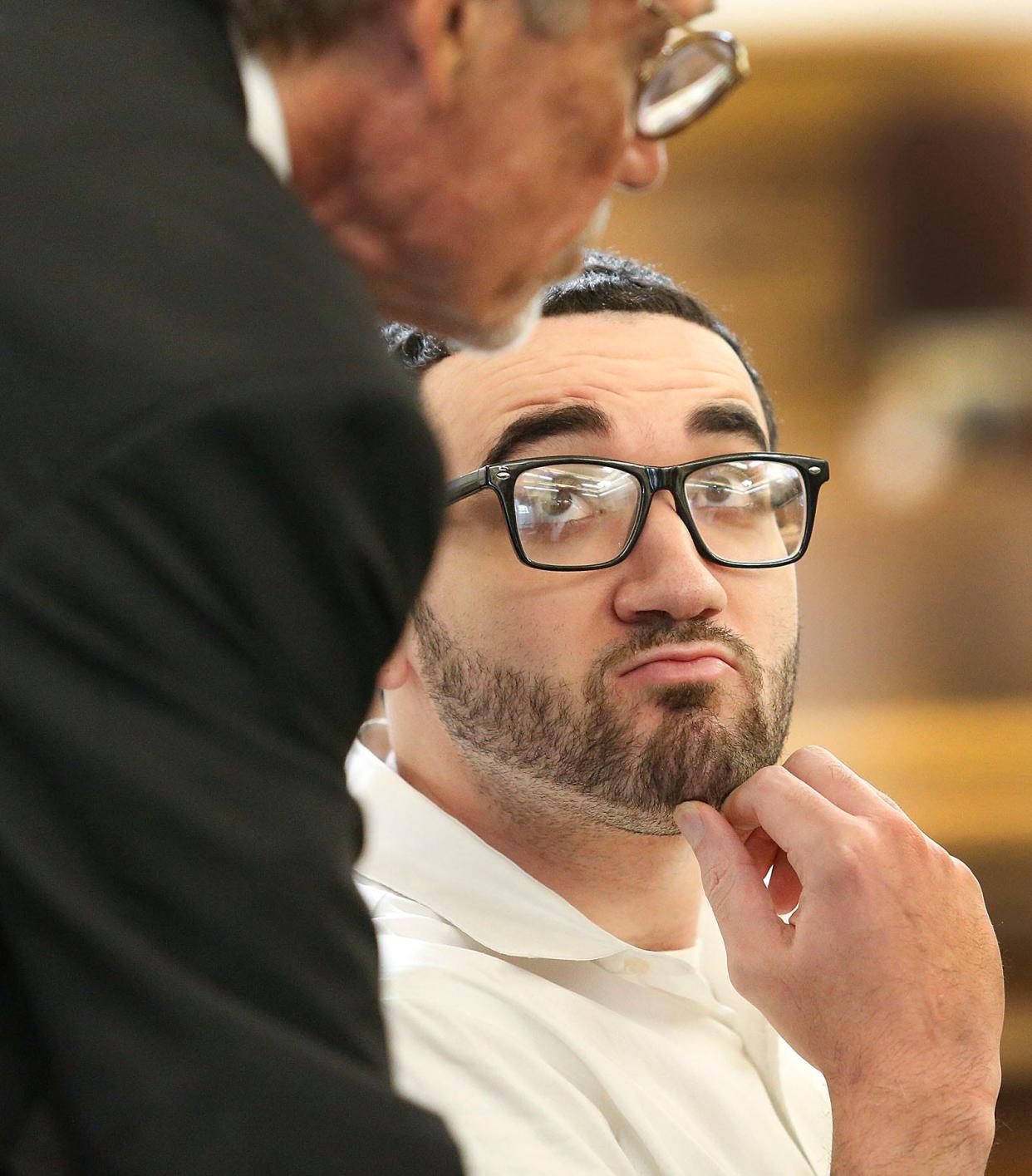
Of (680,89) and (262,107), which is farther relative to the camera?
(680,89)

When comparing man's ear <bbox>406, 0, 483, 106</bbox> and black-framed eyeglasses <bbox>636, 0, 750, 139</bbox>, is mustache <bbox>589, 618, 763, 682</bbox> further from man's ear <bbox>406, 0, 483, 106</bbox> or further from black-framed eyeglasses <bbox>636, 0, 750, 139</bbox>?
man's ear <bbox>406, 0, 483, 106</bbox>

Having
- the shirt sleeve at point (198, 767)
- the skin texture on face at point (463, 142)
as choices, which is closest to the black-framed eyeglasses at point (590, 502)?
the skin texture on face at point (463, 142)

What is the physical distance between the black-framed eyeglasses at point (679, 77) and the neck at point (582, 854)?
2.86 ft

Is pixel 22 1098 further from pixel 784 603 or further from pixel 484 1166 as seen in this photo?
pixel 784 603

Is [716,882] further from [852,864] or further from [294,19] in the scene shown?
[294,19]

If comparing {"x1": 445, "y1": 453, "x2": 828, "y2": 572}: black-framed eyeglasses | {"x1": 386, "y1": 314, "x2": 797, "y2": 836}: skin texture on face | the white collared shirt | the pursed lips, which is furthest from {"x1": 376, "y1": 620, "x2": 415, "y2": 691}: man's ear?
the pursed lips

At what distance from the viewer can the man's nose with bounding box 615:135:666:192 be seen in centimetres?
107

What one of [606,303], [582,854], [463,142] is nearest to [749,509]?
[606,303]

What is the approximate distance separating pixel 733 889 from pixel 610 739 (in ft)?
0.86

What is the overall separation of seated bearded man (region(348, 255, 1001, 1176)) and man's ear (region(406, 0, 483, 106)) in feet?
2.62

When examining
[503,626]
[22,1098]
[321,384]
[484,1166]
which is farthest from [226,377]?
[503,626]

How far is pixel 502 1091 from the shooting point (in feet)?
4.51

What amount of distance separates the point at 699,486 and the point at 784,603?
0.65 feet

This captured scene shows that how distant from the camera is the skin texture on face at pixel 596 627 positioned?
1615 mm
